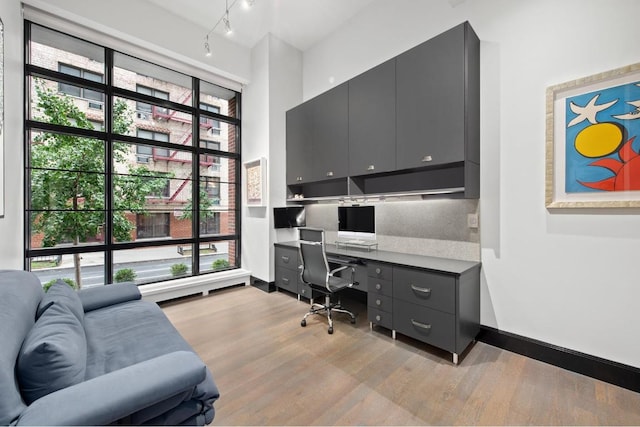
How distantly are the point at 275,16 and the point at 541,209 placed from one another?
154 inches

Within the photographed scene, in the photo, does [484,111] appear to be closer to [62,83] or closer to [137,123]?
[137,123]

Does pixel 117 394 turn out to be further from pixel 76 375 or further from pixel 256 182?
pixel 256 182

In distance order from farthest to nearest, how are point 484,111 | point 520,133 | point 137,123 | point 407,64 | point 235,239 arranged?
point 235,239, point 137,123, point 407,64, point 484,111, point 520,133

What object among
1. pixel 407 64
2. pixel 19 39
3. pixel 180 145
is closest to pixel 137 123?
pixel 180 145

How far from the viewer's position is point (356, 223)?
3494mm

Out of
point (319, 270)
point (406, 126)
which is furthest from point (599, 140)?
point (319, 270)

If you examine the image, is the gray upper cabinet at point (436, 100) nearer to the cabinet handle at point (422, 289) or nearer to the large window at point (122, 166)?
the cabinet handle at point (422, 289)

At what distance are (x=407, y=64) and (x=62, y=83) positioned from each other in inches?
154

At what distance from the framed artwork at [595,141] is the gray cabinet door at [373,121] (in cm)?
133

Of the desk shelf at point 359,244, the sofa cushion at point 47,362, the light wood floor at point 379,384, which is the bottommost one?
the light wood floor at point 379,384

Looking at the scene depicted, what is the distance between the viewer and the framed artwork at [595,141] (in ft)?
6.14

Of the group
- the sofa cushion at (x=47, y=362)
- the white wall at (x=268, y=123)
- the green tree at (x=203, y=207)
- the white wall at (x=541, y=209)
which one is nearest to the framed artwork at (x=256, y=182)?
the white wall at (x=268, y=123)

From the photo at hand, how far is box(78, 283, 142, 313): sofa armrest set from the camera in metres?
2.11

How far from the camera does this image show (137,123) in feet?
12.0
